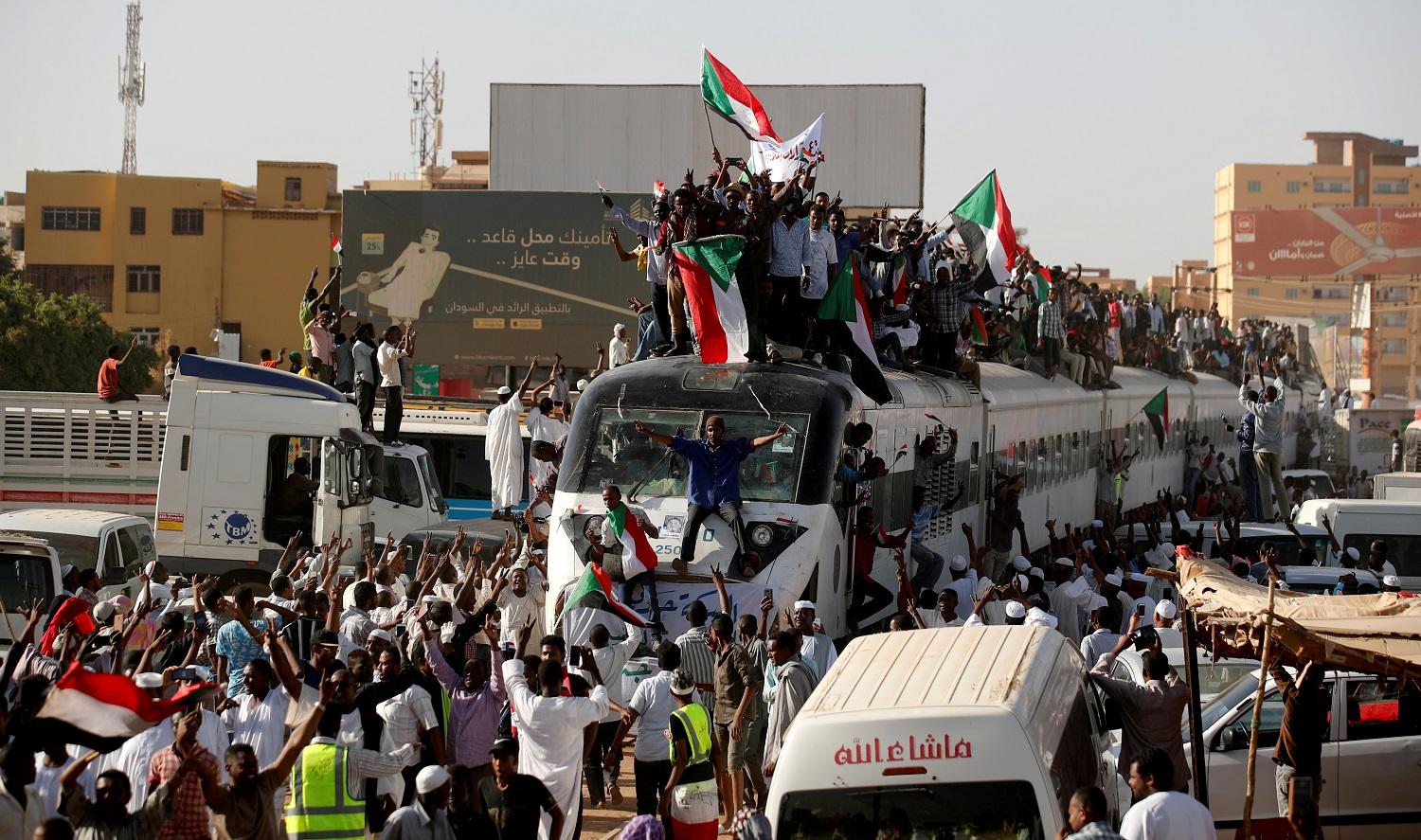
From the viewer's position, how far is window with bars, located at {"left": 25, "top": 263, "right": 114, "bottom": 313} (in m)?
58.6

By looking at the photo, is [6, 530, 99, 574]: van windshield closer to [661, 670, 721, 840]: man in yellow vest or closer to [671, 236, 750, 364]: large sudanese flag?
[671, 236, 750, 364]: large sudanese flag

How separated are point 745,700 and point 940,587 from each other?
20.6 feet

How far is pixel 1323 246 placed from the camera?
4424 inches

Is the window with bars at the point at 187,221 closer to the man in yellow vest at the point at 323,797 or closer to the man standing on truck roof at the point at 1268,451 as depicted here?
the man standing on truck roof at the point at 1268,451

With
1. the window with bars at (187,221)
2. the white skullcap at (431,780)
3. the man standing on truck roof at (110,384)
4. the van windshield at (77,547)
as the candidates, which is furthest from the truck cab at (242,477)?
the window with bars at (187,221)

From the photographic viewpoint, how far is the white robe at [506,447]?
20375 mm

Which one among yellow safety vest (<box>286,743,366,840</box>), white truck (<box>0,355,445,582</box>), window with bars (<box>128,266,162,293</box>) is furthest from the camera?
window with bars (<box>128,266,162,293</box>)

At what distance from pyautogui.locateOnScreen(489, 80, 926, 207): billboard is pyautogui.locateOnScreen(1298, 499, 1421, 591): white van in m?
25.5

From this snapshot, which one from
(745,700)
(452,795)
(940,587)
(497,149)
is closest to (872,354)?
(940,587)

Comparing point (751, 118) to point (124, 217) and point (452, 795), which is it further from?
point (124, 217)

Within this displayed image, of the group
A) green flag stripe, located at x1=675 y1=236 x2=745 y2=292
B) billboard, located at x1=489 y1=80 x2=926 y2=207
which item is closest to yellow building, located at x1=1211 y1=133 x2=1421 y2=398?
billboard, located at x1=489 y1=80 x2=926 y2=207

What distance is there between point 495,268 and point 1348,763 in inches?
1114

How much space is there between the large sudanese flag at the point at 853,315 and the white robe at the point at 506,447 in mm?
4819

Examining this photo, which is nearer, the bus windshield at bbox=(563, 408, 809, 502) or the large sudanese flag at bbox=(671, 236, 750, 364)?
the bus windshield at bbox=(563, 408, 809, 502)
